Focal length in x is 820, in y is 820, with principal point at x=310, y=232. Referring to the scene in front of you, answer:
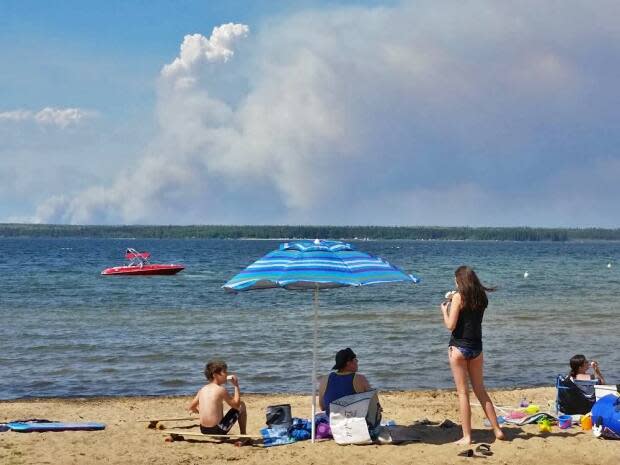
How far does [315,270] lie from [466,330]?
1.63 meters

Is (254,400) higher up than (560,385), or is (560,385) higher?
(560,385)

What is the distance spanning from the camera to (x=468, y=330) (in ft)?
27.0

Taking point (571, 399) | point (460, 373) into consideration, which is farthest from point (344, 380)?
point (571, 399)

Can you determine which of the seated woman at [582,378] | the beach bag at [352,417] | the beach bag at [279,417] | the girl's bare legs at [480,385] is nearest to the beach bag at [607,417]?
the seated woman at [582,378]

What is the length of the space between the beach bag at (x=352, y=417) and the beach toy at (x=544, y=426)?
2.03m

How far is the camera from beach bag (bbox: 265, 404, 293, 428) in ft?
30.4

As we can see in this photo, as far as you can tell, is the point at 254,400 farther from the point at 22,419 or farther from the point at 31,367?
the point at 31,367

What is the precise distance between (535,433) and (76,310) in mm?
20900

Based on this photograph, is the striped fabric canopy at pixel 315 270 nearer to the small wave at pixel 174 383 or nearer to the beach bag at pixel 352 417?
the beach bag at pixel 352 417

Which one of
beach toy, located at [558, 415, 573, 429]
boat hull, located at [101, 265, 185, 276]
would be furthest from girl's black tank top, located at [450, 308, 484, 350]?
boat hull, located at [101, 265, 185, 276]

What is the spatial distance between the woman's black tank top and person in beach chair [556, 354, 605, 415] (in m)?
2.17

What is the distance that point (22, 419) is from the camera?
10648mm

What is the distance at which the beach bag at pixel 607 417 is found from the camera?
28.2 ft

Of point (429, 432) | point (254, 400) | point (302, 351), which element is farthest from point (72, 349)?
point (429, 432)
